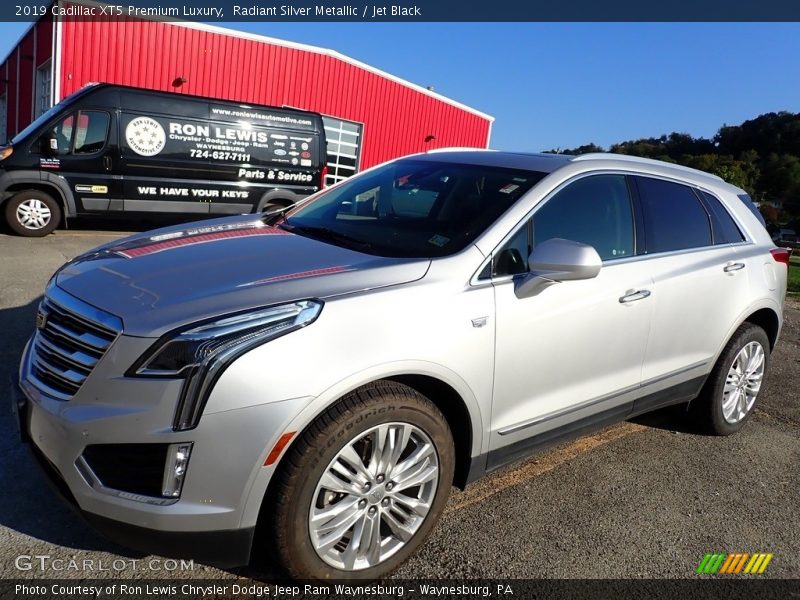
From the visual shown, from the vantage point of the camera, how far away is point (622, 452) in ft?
12.9

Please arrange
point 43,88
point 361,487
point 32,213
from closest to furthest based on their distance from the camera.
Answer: point 361,487 < point 32,213 < point 43,88

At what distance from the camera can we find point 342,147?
1939 cm

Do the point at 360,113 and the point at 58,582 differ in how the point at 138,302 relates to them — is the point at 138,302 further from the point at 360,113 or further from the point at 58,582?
the point at 360,113

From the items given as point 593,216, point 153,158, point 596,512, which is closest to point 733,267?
point 593,216

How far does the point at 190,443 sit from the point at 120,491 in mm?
307

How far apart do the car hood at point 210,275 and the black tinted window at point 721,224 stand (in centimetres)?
239

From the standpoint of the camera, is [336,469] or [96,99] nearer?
[336,469]

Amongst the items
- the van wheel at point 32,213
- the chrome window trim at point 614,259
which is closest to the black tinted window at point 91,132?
the van wheel at point 32,213

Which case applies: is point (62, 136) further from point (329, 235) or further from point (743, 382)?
point (743, 382)

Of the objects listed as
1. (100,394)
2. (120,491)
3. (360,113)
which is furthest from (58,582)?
(360,113)

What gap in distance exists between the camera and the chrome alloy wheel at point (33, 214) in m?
9.71

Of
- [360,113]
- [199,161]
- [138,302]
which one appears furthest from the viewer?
[360,113]

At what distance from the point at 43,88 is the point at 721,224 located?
57.9 feet

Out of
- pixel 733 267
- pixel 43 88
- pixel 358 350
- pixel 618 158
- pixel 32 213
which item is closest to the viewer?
pixel 358 350
